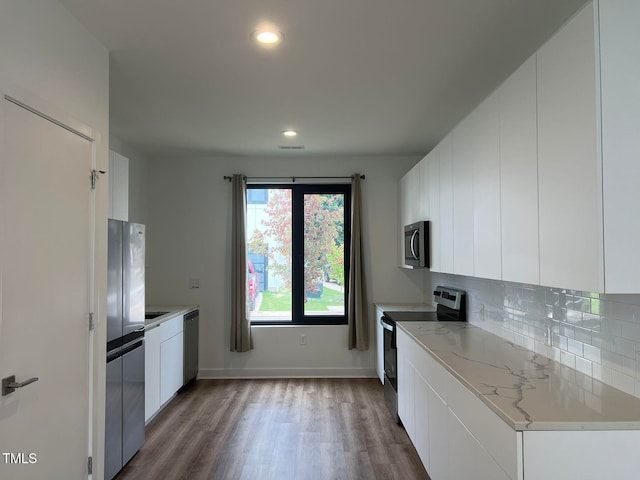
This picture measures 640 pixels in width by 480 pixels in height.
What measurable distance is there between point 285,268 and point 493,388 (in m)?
3.43

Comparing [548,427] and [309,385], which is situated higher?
[548,427]

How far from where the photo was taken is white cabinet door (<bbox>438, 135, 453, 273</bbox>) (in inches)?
113

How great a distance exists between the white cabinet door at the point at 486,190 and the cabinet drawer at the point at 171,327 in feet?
8.95

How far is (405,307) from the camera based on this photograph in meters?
4.38

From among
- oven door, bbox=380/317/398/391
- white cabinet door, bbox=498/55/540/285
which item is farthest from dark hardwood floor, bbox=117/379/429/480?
white cabinet door, bbox=498/55/540/285

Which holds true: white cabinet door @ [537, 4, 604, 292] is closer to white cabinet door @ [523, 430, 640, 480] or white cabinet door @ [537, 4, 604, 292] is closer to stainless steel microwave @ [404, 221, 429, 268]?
white cabinet door @ [523, 430, 640, 480]

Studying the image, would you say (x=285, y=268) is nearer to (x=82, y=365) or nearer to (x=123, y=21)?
(x=82, y=365)

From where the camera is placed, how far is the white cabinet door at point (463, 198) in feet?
8.20

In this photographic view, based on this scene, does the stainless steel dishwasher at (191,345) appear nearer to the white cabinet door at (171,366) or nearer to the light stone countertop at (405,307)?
the white cabinet door at (171,366)

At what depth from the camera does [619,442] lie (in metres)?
1.36

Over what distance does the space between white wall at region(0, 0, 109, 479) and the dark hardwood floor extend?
0.87 metres

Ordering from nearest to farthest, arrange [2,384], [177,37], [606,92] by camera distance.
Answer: [606,92], [2,384], [177,37]

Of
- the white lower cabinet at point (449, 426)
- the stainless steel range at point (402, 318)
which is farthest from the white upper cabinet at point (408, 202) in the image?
the white lower cabinet at point (449, 426)

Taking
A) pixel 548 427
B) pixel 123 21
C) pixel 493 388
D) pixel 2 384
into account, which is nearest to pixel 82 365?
pixel 2 384
